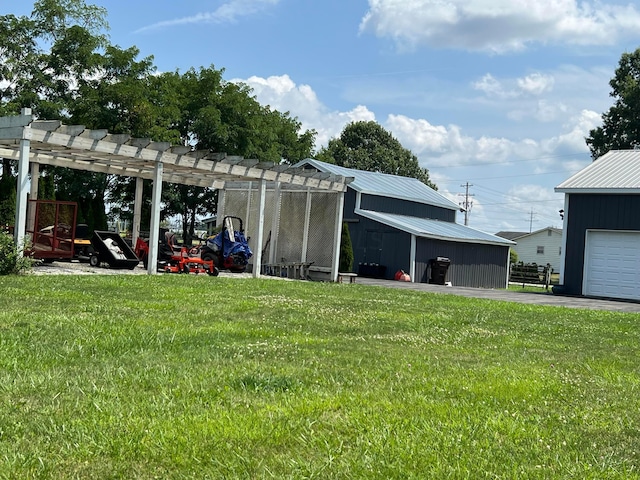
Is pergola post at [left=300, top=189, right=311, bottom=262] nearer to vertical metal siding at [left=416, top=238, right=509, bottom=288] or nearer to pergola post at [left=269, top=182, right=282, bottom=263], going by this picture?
pergola post at [left=269, top=182, right=282, bottom=263]

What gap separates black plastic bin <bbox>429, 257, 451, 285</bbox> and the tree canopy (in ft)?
33.6

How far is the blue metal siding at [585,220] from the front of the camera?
2273cm

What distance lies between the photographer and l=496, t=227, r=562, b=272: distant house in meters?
62.2

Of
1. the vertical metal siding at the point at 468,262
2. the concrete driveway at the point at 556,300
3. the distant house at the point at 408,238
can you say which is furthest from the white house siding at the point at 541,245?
the concrete driveway at the point at 556,300

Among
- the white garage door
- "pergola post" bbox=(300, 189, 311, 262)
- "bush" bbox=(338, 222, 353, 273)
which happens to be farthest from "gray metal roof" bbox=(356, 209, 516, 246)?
"pergola post" bbox=(300, 189, 311, 262)

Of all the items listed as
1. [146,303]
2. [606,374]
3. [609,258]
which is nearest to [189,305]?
[146,303]

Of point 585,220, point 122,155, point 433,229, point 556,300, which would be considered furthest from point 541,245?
point 122,155

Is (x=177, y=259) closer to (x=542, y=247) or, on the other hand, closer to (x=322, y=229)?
(x=322, y=229)

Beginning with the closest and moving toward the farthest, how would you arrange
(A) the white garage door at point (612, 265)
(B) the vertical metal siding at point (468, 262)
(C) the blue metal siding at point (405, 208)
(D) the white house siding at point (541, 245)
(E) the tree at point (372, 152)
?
(A) the white garage door at point (612, 265)
(B) the vertical metal siding at point (468, 262)
(C) the blue metal siding at point (405, 208)
(D) the white house siding at point (541, 245)
(E) the tree at point (372, 152)

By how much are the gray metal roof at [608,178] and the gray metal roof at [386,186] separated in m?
9.85

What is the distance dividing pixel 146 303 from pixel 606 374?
596cm

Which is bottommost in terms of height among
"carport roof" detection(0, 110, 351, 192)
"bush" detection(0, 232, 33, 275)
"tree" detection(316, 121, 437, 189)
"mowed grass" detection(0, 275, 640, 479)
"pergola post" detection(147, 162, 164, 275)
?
"mowed grass" detection(0, 275, 640, 479)

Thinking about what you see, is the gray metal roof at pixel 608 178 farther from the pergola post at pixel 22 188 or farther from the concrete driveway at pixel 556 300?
the pergola post at pixel 22 188

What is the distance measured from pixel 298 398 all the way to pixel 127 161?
14.9 meters
